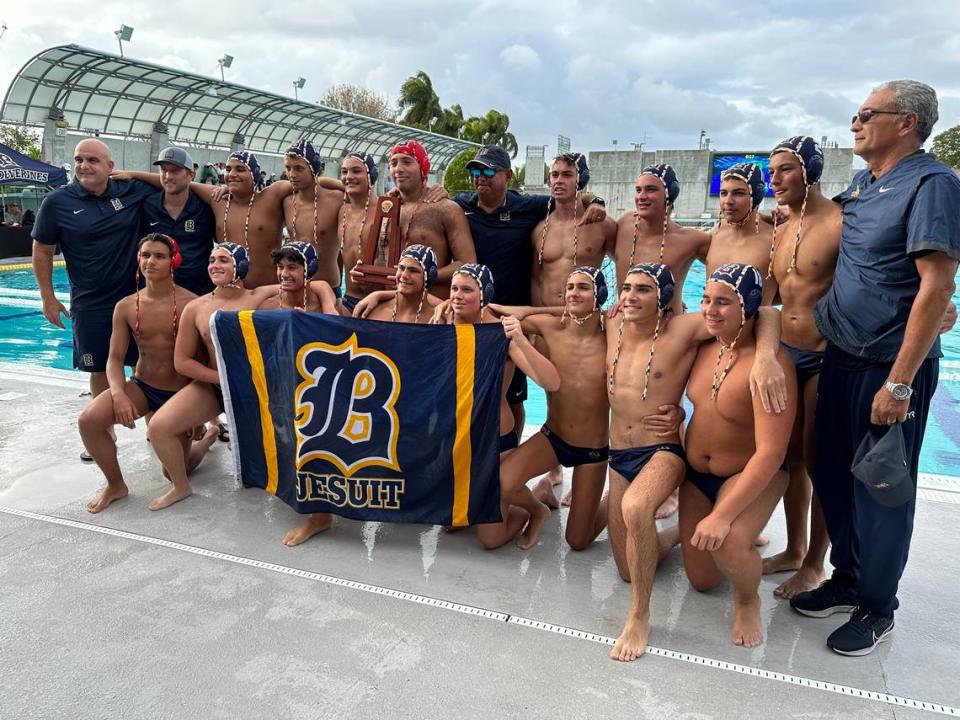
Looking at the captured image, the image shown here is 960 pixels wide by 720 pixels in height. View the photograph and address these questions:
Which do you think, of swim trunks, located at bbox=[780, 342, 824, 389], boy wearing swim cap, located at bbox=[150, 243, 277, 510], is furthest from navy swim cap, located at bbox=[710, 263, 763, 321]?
boy wearing swim cap, located at bbox=[150, 243, 277, 510]

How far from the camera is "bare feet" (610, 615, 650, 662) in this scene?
9.48ft

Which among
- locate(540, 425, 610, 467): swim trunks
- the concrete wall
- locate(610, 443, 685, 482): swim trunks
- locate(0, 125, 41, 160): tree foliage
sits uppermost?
locate(0, 125, 41, 160): tree foliage

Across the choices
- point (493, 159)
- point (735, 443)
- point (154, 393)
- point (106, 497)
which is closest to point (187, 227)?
point (154, 393)

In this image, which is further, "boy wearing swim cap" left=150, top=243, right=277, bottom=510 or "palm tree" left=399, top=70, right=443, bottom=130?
"palm tree" left=399, top=70, right=443, bottom=130

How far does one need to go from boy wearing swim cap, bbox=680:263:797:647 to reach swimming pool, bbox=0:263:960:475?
3.41 metres

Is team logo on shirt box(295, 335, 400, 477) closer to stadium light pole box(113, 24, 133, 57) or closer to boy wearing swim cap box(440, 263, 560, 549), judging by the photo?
boy wearing swim cap box(440, 263, 560, 549)

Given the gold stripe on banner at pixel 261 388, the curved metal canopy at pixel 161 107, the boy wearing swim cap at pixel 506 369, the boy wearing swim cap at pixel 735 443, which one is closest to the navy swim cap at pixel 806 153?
the boy wearing swim cap at pixel 735 443

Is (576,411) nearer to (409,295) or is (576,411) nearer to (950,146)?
(409,295)

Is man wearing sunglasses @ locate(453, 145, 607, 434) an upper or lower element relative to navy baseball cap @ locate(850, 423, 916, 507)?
upper

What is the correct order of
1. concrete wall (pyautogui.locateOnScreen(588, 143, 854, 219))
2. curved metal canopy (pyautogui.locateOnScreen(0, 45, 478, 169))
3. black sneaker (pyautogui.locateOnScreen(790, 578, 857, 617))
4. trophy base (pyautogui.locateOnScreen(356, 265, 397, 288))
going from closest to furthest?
black sneaker (pyautogui.locateOnScreen(790, 578, 857, 617)) < trophy base (pyautogui.locateOnScreen(356, 265, 397, 288)) < curved metal canopy (pyautogui.locateOnScreen(0, 45, 478, 169)) < concrete wall (pyautogui.locateOnScreen(588, 143, 854, 219))

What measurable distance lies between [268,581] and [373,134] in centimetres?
3219

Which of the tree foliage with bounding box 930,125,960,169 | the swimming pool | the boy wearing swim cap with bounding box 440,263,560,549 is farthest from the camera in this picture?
the tree foliage with bounding box 930,125,960,169

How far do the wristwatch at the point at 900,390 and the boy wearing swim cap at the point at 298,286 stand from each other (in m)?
3.06

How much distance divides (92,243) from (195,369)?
66.4 inches
